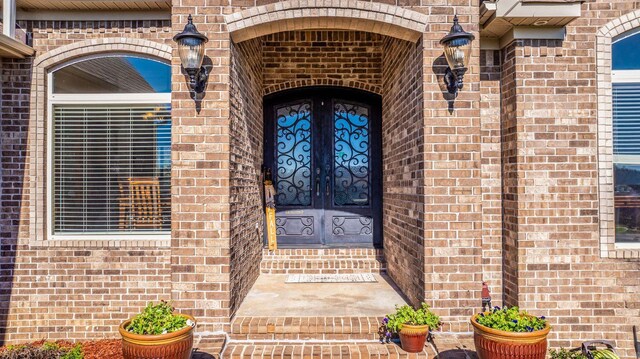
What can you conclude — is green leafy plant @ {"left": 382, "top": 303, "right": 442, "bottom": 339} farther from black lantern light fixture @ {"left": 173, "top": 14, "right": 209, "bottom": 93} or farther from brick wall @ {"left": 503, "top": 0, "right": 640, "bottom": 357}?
black lantern light fixture @ {"left": 173, "top": 14, "right": 209, "bottom": 93}

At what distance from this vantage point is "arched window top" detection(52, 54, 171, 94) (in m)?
4.51

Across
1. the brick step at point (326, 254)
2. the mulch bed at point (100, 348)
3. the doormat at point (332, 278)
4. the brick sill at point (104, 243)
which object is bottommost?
the mulch bed at point (100, 348)

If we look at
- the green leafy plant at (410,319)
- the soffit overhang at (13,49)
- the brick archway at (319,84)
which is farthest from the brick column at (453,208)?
the soffit overhang at (13,49)

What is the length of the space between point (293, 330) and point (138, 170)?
263 centimetres

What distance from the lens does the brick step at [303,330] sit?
3.55m

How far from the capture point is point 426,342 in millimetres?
3531

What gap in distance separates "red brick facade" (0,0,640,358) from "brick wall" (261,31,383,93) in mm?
383

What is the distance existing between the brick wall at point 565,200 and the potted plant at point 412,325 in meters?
1.20

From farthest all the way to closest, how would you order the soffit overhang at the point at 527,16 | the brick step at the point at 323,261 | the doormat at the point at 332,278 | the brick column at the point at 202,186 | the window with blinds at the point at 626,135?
the brick step at the point at 323,261, the doormat at the point at 332,278, the window with blinds at the point at 626,135, the soffit overhang at the point at 527,16, the brick column at the point at 202,186

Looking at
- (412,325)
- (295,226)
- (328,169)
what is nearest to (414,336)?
(412,325)

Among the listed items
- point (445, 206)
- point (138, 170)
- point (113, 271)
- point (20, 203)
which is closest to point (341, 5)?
point (445, 206)

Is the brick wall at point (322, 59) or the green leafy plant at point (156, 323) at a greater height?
the brick wall at point (322, 59)

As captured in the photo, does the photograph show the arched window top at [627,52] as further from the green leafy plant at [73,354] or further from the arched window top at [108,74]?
the green leafy plant at [73,354]

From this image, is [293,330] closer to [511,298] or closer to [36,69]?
[511,298]
